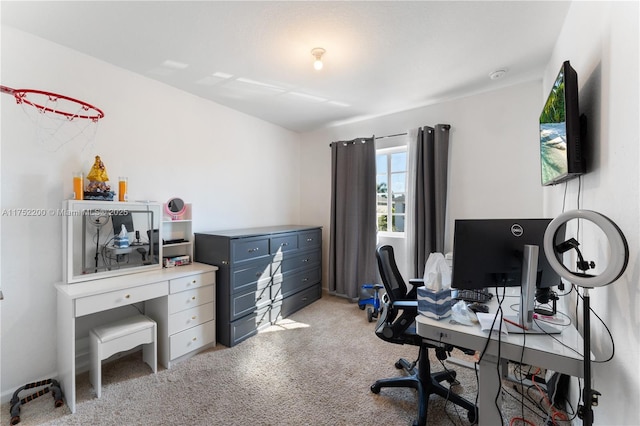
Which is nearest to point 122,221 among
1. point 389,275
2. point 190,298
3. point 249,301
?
point 190,298

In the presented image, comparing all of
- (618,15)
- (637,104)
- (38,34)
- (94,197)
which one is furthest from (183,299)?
(618,15)

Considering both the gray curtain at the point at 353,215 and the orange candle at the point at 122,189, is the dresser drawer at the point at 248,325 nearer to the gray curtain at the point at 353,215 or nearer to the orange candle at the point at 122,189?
the gray curtain at the point at 353,215

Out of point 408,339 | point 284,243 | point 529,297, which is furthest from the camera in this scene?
point 284,243

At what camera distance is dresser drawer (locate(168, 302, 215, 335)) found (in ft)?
7.35

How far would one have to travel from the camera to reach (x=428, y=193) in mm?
3094

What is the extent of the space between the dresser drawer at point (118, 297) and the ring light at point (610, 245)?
253cm

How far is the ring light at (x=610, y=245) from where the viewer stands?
89cm

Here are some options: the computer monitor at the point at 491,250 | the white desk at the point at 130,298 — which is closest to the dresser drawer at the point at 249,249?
the white desk at the point at 130,298

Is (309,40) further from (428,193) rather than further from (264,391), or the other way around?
(264,391)

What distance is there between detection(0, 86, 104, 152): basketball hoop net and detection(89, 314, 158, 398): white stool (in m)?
1.44

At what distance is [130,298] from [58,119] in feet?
4.91

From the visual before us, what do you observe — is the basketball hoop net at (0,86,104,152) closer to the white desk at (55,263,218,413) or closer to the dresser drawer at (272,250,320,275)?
the white desk at (55,263,218,413)

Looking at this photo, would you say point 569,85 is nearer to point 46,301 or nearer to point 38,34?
point 38,34

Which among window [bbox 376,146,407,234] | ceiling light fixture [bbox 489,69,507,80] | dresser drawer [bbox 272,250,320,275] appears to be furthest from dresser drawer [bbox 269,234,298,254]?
ceiling light fixture [bbox 489,69,507,80]
